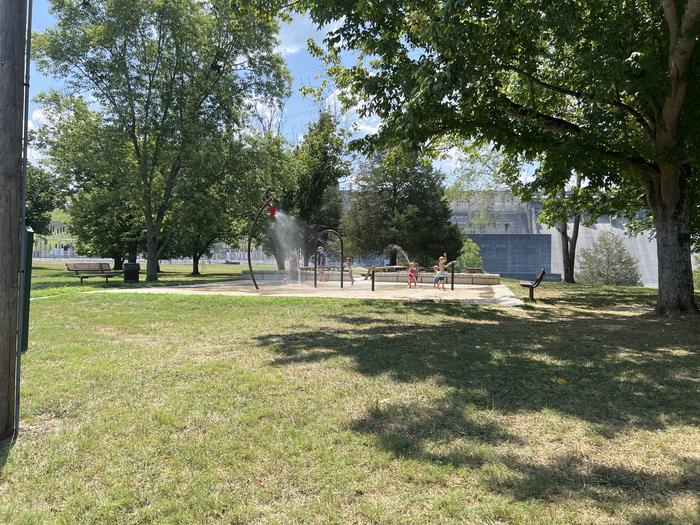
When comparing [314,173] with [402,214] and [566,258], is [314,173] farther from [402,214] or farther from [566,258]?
[566,258]

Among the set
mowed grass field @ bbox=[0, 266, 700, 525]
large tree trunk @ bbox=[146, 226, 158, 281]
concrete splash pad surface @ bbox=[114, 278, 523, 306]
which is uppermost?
large tree trunk @ bbox=[146, 226, 158, 281]

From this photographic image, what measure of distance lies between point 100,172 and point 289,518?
24088mm

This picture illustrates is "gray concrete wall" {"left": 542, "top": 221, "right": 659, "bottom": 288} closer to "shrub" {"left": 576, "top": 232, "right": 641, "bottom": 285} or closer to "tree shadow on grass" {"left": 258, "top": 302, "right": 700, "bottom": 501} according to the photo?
"shrub" {"left": 576, "top": 232, "right": 641, "bottom": 285}

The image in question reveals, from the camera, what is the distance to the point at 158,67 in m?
22.6

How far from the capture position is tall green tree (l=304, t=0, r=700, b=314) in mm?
8211

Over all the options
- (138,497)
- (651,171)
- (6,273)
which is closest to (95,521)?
(138,497)

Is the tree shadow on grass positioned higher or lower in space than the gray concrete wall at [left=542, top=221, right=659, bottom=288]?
lower

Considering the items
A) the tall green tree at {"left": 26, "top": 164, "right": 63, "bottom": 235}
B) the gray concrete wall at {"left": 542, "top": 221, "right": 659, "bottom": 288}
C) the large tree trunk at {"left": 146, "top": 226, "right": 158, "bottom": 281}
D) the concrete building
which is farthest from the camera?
the concrete building

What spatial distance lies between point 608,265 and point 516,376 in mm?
54443

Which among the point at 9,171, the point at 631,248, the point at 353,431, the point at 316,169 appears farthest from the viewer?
the point at 631,248

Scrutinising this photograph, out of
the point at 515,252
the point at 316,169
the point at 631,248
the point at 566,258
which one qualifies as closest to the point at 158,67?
the point at 316,169

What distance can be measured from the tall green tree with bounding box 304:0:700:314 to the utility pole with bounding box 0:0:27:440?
5289mm

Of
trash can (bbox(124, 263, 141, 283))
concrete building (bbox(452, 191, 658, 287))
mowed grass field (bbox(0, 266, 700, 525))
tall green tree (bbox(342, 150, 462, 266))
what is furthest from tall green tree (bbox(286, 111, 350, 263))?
concrete building (bbox(452, 191, 658, 287))

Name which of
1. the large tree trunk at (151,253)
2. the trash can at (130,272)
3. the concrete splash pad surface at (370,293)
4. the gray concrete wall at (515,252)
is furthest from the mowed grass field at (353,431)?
the gray concrete wall at (515,252)
